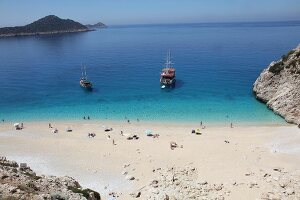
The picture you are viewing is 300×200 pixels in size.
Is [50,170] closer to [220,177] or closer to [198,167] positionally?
[198,167]

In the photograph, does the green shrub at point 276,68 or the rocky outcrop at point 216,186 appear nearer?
the rocky outcrop at point 216,186

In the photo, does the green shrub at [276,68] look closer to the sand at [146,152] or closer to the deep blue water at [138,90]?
the deep blue water at [138,90]

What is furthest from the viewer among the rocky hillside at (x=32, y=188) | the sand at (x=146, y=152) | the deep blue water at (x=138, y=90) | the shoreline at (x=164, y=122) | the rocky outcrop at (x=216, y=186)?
the deep blue water at (x=138, y=90)

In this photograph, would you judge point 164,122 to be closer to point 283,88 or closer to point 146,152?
point 146,152

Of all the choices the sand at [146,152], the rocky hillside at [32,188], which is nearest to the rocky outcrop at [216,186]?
the sand at [146,152]

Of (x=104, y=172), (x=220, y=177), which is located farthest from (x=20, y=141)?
(x=220, y=177)

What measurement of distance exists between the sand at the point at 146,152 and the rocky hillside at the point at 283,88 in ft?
13.6

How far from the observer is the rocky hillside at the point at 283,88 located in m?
51.4

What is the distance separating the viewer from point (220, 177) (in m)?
33.0

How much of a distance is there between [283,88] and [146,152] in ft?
97.6

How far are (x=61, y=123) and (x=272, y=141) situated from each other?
114 ft

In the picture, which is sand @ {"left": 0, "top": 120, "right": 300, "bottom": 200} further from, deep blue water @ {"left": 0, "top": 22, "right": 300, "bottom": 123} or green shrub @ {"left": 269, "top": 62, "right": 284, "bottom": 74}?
green shrub @ {"left": 269, "top": 62, "right": 284, "bottom": 74}

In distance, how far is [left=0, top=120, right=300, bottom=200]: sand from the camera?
3403 cm

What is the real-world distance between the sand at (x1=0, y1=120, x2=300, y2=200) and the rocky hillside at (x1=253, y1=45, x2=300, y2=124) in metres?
4.14
